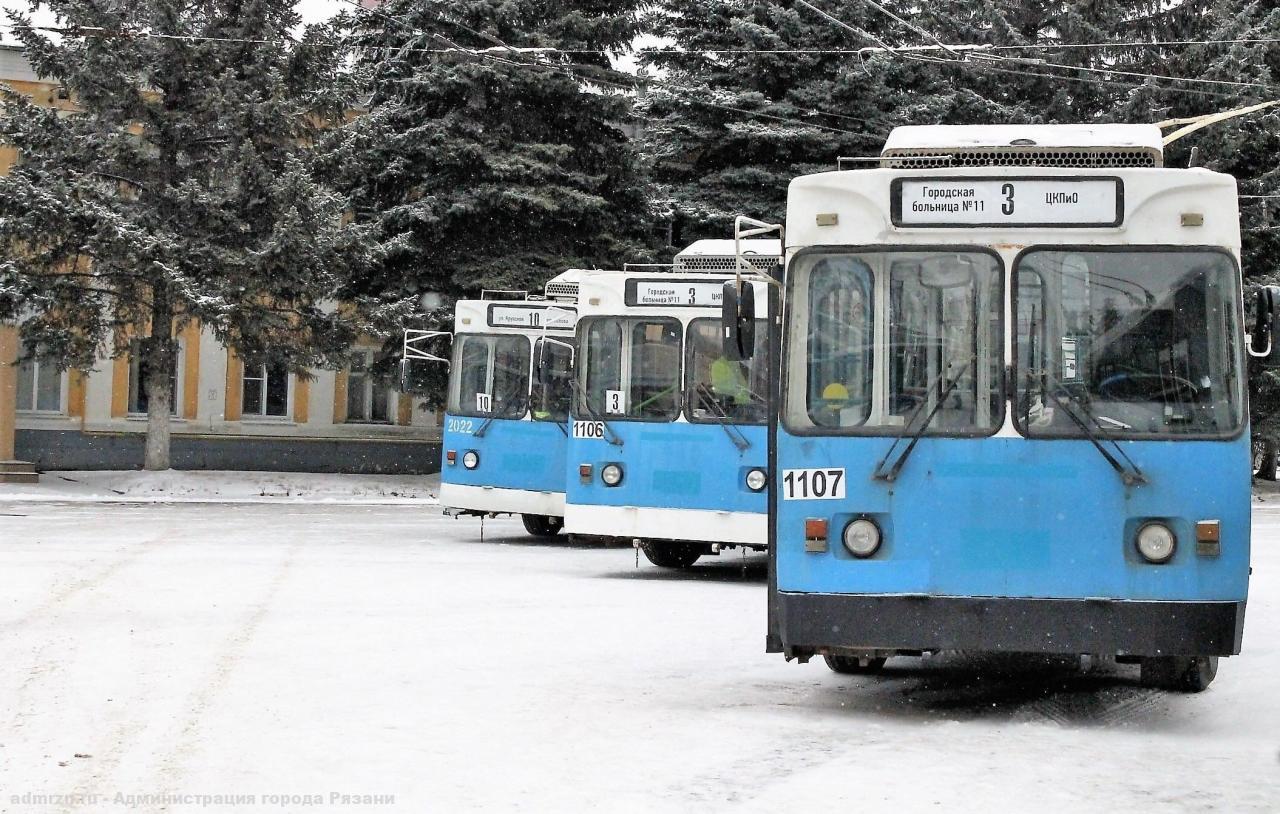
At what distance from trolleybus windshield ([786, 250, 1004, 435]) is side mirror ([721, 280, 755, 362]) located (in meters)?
0.40

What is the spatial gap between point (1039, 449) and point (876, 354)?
3.08ft

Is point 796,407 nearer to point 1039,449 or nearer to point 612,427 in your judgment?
point 1039,449

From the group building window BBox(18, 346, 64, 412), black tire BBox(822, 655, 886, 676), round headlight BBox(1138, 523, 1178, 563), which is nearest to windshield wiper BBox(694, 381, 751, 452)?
black tire BBox(822, 655, 886, 676)

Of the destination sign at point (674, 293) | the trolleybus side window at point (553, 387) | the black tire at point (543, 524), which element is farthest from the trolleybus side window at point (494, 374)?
the destination sign at point (674, 293)

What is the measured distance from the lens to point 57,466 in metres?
39.1

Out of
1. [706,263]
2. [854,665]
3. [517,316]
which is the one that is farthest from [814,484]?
[517,316]

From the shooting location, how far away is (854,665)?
34.4ft

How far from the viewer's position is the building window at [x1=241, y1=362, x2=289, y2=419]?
42.3m

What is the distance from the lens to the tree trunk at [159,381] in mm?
33594

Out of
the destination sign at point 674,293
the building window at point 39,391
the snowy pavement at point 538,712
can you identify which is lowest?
the snowy pavement at point 538,712

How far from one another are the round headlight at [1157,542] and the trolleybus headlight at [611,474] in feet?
30.2

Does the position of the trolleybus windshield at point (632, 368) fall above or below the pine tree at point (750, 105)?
below

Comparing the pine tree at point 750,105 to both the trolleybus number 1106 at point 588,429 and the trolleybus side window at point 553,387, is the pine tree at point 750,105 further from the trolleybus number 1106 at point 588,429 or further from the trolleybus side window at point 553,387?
the trolleybus number 1106 at point 588,429

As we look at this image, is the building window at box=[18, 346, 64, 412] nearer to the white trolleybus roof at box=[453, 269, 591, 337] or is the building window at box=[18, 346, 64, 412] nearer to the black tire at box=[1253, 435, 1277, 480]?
the white trolleybus roof at box=[453, 269, 591, 337]
